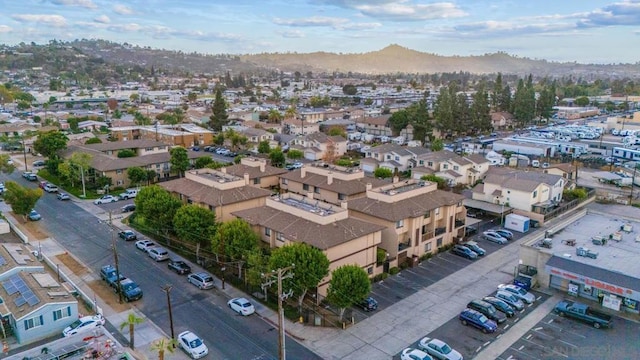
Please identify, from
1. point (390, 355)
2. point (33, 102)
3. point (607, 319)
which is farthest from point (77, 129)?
point (607, 319)

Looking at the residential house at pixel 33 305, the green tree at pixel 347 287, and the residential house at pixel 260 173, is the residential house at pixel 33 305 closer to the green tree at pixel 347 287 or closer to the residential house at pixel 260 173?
the green tree at pixel 347 287

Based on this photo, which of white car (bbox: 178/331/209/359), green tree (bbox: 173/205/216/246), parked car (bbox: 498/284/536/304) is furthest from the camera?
green tree (bbox: 173/205/216/246)

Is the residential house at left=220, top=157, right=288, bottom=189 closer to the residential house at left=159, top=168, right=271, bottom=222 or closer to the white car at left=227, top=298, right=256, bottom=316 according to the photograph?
the residential house at left=159, top=168, right=271, bottom=222

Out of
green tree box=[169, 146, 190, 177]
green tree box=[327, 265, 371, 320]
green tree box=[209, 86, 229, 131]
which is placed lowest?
green tree box=[327, 265, 371, 320]

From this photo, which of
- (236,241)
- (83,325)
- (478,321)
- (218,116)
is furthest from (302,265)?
(218,116)

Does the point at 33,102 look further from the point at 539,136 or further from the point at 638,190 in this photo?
the point at 638,190

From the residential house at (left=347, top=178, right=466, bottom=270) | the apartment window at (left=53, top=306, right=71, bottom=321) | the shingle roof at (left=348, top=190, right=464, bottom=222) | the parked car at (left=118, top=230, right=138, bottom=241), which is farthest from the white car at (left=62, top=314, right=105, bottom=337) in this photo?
the shingle roof at (left=348, top=190, right=464, bottom=222)

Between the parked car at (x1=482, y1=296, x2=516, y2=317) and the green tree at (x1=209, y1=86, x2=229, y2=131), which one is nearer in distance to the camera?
the parked car at (x1=482, y1=296, x2=516, y2=317)

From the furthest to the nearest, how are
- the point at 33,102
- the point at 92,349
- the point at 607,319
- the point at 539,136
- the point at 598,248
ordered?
1. the point at 33,102
2. the point at 539,136
3. the point at 598,248
4. the point at 607,319
5. the point at 92,349
